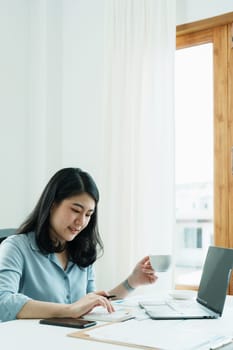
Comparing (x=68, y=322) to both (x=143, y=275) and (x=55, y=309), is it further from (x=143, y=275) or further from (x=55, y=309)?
(x=143, y=275)

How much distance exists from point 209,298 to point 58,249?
62 cm

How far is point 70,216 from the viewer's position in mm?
1944

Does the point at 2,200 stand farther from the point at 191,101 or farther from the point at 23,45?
the point at 191,101

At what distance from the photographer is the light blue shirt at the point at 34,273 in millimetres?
1783

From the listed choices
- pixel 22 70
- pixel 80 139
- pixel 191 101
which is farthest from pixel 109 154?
pixel 22 70

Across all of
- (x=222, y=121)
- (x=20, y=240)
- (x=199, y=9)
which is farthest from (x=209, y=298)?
(x=199, y=9)

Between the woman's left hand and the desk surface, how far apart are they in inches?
19.9

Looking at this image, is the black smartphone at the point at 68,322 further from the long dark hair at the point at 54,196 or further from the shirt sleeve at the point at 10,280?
the long dark hair at the point at 54,196

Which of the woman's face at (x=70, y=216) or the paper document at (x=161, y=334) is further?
the woman's face at (x=70, y=216)

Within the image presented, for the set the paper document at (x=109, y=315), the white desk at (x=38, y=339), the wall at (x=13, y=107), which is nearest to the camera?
the white desk at (x=38, y=339)

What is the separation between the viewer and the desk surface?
1.22 meters

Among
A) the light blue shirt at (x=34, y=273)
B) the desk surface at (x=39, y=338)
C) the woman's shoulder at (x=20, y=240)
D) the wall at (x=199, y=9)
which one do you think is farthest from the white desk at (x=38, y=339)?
the wall at (x=199, y=9)

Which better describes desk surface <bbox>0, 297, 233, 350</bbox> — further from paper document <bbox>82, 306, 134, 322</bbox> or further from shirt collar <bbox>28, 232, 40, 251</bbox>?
shirt collar <bbox>28, 232, 40, 251</bbox>

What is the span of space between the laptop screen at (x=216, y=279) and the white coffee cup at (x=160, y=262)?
144 mm
